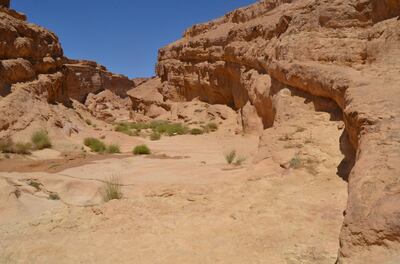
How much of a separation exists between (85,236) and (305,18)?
7.50 meters

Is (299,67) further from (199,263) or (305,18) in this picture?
(199,263)

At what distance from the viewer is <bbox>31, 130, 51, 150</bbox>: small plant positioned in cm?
1093

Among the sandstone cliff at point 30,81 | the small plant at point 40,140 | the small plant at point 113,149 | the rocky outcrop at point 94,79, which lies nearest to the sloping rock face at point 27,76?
the sandstone cliff at point 30,81

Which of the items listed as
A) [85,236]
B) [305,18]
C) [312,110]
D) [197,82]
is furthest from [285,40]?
[197,82]

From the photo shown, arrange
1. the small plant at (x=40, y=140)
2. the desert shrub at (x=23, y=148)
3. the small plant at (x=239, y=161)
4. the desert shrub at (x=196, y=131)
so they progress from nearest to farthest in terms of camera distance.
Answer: the small plant at (x=239, y=161)
the desert shrub at (x=23, y=148)
the small plant at (x=40, y=140)
the desert shrub at (x=196, y=131)

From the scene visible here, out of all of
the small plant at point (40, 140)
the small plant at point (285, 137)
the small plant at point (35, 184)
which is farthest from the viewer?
the small plant at point (40, 140)

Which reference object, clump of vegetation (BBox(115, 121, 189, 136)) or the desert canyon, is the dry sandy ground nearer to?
the desert canyon

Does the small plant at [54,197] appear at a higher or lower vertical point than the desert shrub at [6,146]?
lower

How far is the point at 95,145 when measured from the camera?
1204 centimetres

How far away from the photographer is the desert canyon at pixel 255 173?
338cm

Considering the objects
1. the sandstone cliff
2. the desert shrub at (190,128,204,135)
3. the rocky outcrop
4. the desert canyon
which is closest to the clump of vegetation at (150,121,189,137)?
the desert shrub at (190,128,204,135)

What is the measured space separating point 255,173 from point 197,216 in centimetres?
157

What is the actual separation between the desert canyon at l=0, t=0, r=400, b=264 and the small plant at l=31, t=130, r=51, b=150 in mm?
36

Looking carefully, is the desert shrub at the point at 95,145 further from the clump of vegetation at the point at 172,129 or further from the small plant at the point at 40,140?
the clump of vegetation at the point at 172,129
